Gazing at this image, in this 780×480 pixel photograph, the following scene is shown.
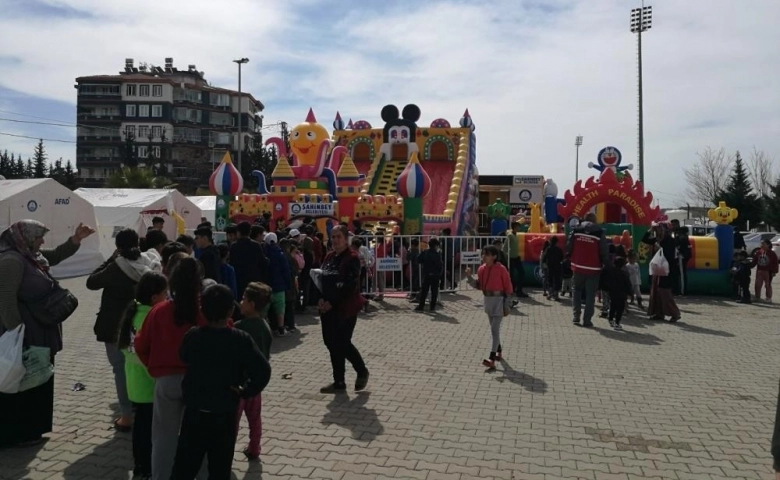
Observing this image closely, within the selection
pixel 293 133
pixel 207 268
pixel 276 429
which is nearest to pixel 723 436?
pixel 276 429

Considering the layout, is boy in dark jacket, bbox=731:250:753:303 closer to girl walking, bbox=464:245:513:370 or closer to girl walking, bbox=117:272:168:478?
girl walking, bbox=464:245:513:370

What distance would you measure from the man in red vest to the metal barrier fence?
3.15 metres

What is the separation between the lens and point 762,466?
440 centimetres

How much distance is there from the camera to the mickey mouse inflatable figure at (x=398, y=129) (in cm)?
2670

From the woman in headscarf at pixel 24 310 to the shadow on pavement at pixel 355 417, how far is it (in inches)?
84.0

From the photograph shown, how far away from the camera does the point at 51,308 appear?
15.0ft

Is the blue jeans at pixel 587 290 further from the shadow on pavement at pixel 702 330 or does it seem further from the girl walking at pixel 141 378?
the girl walking at pixel 141 378

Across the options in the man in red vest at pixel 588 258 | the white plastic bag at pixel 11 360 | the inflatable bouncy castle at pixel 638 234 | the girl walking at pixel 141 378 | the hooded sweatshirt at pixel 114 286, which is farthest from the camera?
the inflatable bouncy castle at pixel 638 234

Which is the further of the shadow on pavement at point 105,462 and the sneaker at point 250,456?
the sneaker at point 250,456

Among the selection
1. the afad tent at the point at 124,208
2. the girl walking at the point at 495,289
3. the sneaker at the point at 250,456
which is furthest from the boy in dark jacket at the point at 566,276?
the afad tent at the point at 124,208

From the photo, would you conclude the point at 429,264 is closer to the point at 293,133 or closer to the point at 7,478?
the point at 7,478

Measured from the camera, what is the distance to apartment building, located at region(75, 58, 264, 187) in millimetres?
60469

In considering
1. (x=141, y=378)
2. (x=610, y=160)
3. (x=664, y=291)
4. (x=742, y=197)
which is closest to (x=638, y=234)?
(x=664, y=291)

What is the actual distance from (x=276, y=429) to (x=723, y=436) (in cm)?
351
